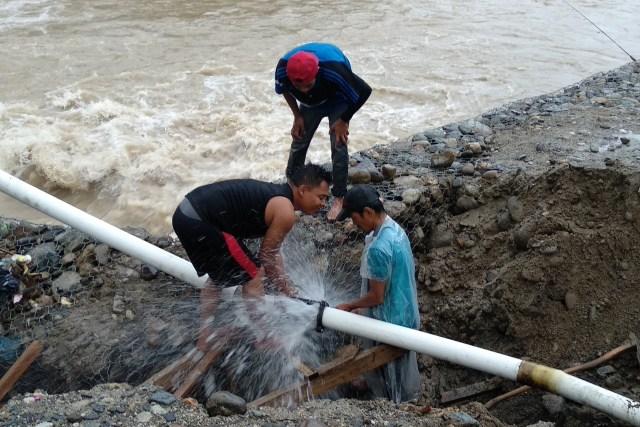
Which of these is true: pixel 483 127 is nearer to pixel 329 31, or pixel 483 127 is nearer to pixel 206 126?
pixel 206 126

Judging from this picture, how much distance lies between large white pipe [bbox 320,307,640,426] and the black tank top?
0.79m

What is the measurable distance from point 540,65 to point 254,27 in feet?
21.4

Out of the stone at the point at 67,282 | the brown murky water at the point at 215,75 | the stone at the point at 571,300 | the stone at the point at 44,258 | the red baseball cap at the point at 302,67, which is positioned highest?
the red baseball cap at the point at 302,67

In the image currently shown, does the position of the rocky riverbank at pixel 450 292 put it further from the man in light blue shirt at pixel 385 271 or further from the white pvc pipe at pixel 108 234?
the man in light blue shirt at pixel 385 271

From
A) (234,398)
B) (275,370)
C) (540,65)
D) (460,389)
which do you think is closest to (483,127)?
(460,389)

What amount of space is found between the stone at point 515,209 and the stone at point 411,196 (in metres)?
0.78

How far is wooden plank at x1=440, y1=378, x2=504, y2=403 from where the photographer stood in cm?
444

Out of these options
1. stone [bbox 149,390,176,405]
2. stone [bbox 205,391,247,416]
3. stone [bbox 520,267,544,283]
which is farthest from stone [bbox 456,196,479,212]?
stone [bbox 149,390,176,405]

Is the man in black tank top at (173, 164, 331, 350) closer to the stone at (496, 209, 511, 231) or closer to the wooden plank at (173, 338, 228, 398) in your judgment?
the wooden plank at (173, 338, 228, 398)

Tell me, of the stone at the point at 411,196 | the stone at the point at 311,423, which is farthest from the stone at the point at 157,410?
the stone at the point at 411,196

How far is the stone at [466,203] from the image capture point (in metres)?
5.52

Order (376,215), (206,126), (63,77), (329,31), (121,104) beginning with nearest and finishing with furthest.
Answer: (376,215) → (206,126) → (121,104) → (63,77) → (329,31)

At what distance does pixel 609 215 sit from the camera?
190 inches

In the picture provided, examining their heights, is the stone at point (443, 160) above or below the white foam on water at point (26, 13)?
above
